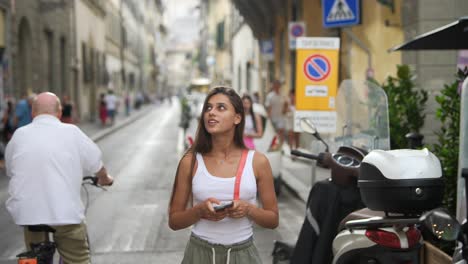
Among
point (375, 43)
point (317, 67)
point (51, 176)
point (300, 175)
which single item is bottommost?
point (300, 175)

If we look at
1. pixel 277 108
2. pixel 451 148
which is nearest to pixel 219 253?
pixel 451 148

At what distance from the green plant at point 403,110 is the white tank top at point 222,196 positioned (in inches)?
162

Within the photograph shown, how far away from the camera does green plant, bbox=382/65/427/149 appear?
24.8ft

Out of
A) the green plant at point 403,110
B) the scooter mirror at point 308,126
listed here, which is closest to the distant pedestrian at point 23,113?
the green plant at point 403,110

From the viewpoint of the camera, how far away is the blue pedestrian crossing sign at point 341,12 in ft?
35.8

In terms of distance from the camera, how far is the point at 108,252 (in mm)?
7855

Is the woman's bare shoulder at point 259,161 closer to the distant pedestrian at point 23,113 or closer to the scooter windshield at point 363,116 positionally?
the scooter windshield at point 363,116

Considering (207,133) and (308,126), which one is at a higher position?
(207,133)

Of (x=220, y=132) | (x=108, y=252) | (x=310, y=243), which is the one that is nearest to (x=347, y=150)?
(x=310, y=243)

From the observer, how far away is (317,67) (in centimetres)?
1043

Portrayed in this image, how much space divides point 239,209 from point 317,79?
23.6 feet

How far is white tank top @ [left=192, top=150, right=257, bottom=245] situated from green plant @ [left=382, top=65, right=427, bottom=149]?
13.5 ft

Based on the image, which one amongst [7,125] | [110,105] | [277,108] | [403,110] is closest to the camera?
[403,110]

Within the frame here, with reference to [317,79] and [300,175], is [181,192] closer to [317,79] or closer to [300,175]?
[317,79]
